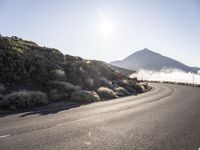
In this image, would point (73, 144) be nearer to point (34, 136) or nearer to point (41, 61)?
point (34, 136)

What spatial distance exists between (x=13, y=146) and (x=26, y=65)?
2086 centimetres

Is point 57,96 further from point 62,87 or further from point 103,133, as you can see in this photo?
point 103,133

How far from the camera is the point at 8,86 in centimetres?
2158

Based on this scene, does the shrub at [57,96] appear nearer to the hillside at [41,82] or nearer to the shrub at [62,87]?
the hillside at [41,82]

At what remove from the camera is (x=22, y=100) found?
1650 cm

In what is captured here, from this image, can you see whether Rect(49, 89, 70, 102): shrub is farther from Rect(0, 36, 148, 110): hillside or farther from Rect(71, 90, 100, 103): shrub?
Rect(71, 90, 100, 103): shrub

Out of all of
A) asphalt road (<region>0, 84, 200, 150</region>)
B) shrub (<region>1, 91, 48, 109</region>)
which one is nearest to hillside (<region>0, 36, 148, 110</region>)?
shrub (<region>1, 91, 48, 109</region>)

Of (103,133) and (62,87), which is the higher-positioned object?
(62,87)

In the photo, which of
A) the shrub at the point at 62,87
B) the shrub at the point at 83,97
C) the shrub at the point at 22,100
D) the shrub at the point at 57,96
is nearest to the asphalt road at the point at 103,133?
the shrub at the point at 22,100

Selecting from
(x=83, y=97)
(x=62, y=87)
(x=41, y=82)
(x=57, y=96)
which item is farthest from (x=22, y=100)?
(x=41, y=82)

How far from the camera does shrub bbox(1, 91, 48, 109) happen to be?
1600 cm

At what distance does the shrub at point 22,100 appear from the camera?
52.5 feet

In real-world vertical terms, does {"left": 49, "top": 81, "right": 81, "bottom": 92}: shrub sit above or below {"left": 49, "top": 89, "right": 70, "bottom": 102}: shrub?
above

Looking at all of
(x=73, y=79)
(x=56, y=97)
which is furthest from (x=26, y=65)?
(x=56, y=97)
